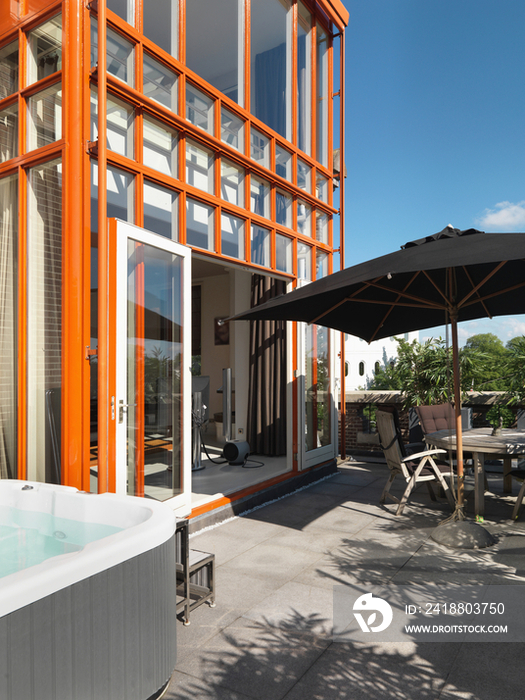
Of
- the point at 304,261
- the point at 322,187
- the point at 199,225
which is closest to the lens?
the point at 199,225

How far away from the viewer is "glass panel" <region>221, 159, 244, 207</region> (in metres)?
4.72

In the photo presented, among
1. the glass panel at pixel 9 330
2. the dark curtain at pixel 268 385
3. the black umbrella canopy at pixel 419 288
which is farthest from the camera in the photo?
the dark curtain at pixel 268 385

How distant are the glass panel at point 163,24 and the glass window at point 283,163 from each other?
1.69 meters

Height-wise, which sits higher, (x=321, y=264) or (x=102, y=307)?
(x=321, y=264)

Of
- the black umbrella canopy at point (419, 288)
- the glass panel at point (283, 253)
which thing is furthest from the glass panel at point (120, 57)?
the glass panel at point (283, 253)

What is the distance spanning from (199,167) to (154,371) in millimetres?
1870

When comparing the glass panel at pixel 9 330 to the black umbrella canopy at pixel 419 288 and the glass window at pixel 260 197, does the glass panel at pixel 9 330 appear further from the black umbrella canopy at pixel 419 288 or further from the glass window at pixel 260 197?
the glass window at pixel 260 197

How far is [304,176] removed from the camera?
6152 millimetres

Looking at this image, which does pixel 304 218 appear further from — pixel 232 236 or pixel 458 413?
pixel 458 413

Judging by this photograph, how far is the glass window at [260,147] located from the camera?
520 centimetres

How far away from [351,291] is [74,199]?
2067 millimetres

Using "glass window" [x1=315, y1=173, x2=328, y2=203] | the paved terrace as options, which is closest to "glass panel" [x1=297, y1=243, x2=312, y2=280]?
"glass window" [x1=315, y1=173, x2=328, y2=203]

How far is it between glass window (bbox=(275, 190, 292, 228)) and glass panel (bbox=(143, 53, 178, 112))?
5.57 feet

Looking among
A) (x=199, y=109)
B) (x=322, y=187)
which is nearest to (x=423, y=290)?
(x=199, y=109)
